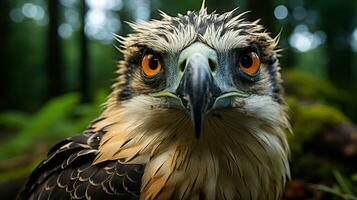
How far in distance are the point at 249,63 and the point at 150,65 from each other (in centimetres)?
57

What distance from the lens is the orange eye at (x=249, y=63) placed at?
112 inches

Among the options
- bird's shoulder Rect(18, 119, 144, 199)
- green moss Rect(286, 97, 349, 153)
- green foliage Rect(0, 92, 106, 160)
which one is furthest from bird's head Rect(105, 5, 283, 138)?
green foliage Rect(0, 92, 106, 160)

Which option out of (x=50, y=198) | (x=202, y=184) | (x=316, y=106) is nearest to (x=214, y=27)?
(x=202, y=184)

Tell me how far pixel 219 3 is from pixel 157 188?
15.6 ft

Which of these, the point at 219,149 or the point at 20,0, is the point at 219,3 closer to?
the point at 219,149

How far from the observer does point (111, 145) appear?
10.0 feet

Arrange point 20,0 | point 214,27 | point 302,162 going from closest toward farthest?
point 214,27 < point 302,162 < point 20,0

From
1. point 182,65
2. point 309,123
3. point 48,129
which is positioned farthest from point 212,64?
point 48,129

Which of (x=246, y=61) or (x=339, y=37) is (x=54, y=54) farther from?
(x=246, y=61)

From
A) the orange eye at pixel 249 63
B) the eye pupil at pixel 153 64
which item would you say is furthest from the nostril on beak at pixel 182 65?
the orange eye at pixel 249 63

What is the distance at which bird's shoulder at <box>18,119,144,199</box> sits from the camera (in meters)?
2.88

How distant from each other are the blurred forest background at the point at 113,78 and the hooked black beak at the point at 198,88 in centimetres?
195

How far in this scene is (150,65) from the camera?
289 centimetres

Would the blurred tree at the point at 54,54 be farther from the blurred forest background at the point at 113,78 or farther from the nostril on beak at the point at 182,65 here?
the nostril on beak at the point at 182,65
